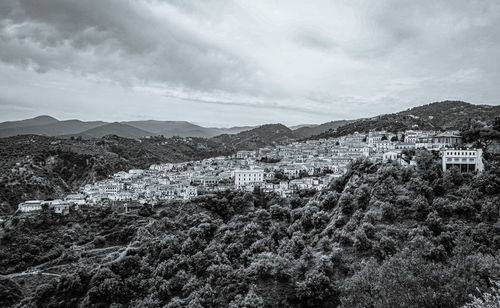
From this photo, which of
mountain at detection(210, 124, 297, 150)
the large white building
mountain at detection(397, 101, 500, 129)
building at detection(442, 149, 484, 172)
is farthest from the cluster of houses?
mountain at detection(210, 124, 297, 150)

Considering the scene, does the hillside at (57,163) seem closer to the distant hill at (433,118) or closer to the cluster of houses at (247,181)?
the cluster of houses at (247,181)

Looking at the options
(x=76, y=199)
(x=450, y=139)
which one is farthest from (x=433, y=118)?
(x=76, y=199)

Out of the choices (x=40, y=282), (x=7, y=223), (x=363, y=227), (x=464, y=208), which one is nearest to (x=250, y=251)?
(x=363, y=227)

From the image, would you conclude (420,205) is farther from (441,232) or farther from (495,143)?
(495,143)

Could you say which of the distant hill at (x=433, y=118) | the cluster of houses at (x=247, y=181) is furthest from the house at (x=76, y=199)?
the distant hill at (x=433, y=118)

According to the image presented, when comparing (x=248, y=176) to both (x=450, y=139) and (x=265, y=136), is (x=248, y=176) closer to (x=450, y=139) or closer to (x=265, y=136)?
(x=450, y=139)

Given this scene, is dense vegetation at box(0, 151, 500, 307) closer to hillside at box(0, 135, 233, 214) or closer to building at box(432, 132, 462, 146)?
building at box(432, 132, 462, 146)
